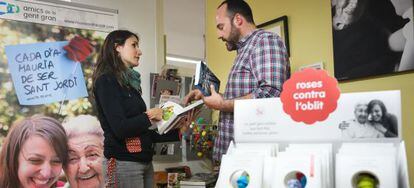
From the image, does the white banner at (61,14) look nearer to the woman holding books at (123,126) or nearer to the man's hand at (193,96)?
the woman holding books at (123,126)

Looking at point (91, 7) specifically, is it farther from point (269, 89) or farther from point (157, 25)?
point (269, 89)

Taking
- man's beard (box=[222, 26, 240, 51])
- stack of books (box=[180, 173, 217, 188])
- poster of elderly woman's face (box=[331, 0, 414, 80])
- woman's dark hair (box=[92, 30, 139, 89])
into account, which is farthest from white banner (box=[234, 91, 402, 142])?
stack of books (box=[180, 173, 217, 188])

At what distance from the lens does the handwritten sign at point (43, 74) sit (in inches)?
96.7

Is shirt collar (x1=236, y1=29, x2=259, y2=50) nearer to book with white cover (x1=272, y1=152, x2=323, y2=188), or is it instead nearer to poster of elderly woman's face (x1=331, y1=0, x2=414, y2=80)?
poster of elderly woman's face (x1=331, y1=0, x2=414, y2=80)

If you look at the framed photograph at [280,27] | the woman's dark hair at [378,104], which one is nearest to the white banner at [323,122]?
the woman's dark hair at [378,104]

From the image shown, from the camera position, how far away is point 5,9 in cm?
241

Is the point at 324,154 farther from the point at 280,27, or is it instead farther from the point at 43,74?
the point at 43,74

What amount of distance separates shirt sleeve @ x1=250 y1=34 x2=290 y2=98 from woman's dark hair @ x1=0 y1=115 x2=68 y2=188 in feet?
5.37

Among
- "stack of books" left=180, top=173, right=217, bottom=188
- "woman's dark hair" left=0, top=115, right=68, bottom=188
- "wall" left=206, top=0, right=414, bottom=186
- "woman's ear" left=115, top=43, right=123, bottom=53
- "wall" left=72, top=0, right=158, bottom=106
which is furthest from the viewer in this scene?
"wall" left=72, top=0, right=158, bottom=106

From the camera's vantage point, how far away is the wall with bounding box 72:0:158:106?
9.71 ft

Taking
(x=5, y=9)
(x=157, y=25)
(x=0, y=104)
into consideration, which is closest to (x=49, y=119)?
(x=0, y=104)

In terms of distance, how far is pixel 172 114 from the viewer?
5.67 ft

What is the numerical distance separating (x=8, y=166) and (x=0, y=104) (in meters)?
0.41

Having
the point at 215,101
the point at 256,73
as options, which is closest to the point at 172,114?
the point at 215,101
